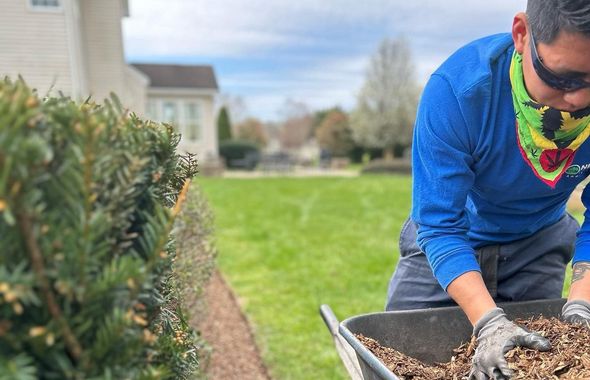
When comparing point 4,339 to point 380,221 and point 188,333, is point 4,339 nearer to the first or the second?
point 188,333

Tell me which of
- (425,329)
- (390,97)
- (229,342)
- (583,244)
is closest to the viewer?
(425,329)

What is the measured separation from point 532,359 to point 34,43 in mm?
10093

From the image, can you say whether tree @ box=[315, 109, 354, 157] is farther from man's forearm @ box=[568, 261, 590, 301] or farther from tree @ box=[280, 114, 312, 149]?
man's forearm @ box=[568, 261, 590, 301]

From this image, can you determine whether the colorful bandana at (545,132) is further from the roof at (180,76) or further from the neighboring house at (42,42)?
the roof at (180,76)

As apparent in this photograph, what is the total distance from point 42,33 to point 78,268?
32.9 ft

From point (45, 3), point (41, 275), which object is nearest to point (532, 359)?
point (41, 275)

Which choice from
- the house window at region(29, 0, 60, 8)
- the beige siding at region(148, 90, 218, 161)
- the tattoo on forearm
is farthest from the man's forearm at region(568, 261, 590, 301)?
the beige siding at region(148, 90, 218, 161)

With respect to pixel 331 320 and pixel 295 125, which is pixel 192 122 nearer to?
pixel 331 320

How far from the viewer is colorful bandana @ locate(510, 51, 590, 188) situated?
136 centimetres

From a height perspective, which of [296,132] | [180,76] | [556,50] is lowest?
[296,132]

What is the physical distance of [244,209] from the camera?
935 cm

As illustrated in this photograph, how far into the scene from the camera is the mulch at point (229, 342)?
3.12 m

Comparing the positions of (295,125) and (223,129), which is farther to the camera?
(295,125)

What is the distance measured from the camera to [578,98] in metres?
1.24
